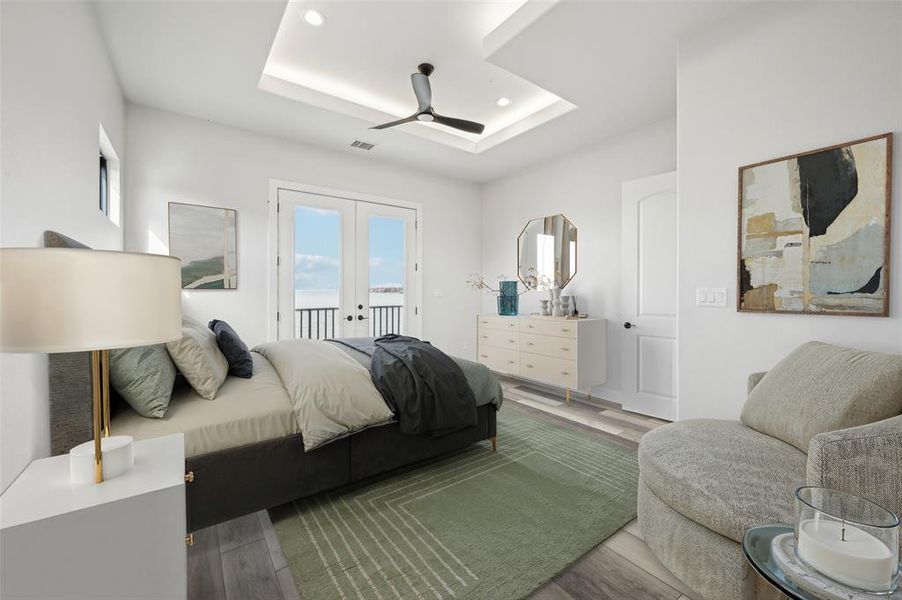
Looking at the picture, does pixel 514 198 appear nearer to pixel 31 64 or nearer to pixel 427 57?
pixel 427 57

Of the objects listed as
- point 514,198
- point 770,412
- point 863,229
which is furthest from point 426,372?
point 514,198

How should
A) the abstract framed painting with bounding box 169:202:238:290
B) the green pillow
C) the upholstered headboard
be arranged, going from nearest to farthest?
the upholstered headboard, the green pillow, the abstract framed painting with bounding box 169:202:238:290

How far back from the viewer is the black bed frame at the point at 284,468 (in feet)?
5.74

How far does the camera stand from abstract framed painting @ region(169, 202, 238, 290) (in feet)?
11.9

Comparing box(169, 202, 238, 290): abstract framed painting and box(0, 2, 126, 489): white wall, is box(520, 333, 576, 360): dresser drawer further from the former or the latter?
box(0, 2, 126, 489): white wall

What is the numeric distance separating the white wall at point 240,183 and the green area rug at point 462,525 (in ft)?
8.14

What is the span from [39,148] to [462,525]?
245 cm

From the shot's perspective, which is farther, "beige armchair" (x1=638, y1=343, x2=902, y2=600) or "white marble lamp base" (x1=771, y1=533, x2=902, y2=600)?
"beige armchair" (x1=638, y1=343, x2=902, y2=600)

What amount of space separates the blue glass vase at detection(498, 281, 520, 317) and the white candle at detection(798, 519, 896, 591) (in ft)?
13.2

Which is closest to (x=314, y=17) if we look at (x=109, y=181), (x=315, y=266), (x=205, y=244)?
(x=109, y=181)

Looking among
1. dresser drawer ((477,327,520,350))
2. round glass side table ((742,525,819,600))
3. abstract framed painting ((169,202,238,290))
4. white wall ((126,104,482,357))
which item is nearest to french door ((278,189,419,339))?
white wall ((126,104,482,357))

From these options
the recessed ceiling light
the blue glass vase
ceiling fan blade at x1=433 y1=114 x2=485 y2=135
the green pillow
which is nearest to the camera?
the green pillow

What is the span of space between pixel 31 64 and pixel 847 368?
345 centimetres

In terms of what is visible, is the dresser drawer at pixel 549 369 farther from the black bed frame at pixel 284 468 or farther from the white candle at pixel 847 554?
the white candle at pixel 847 554
